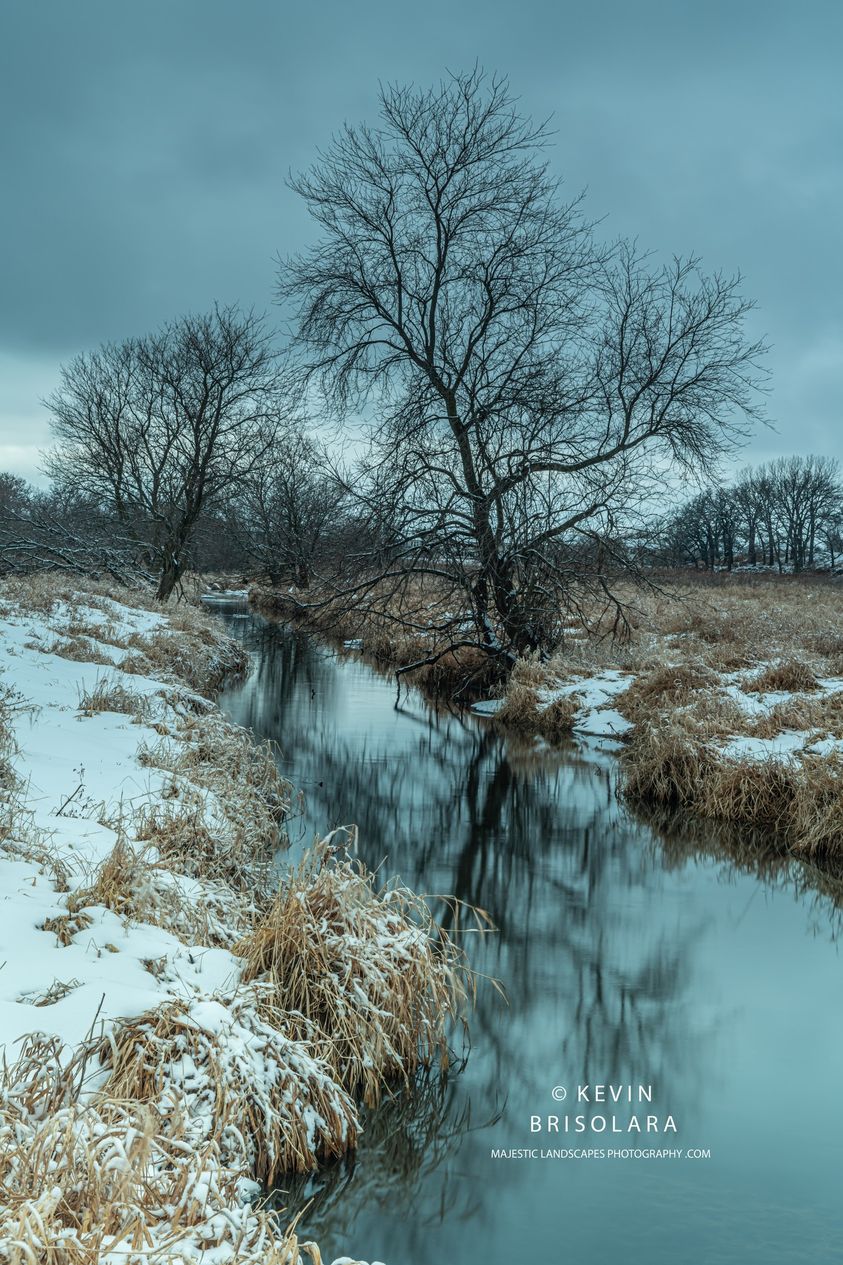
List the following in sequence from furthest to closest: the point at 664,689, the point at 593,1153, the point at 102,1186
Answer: the point at 664,689 → the point at 593,1153 → the point at 102,1186

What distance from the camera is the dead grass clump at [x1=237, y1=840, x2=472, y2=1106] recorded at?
15.4 ft

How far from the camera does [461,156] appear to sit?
16.8m

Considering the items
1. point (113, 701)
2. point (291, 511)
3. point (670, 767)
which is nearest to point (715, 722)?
point (670, 767)

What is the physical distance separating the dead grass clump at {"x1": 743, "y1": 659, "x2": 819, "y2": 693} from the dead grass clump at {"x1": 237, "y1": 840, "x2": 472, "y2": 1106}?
9610 mm

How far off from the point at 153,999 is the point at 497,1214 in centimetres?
182

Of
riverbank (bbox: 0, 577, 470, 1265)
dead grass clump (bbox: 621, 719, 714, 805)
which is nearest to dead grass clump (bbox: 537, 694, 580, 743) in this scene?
dead grass clump (bbox: 621, 719, 714, 805)

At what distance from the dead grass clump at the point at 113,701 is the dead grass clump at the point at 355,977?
5747 millimetres

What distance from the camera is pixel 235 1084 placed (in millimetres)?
3982

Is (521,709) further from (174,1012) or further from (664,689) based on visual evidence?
(174,1012)

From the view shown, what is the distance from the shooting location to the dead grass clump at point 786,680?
13.6 metres

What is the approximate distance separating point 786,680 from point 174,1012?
38.1ft

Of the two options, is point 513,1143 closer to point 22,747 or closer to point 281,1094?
point 281,1094

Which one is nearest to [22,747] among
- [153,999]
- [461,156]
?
[153,999]

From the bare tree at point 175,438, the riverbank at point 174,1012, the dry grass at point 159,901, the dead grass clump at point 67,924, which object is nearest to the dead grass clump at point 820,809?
the riverbank at point 174,1012
